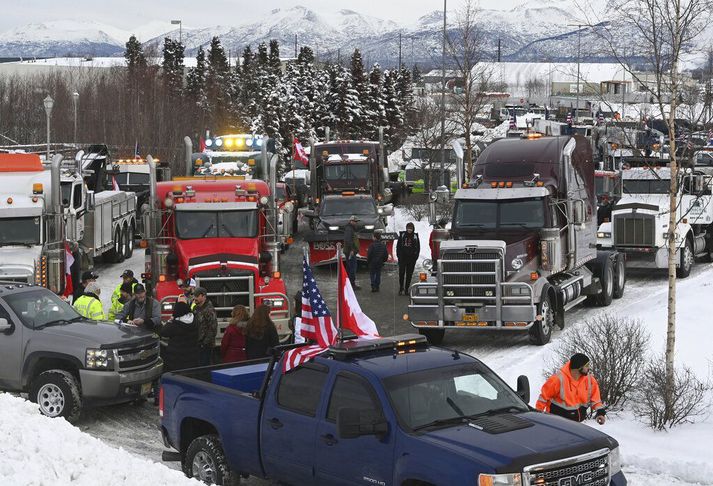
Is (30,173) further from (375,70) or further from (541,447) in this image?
(375,70)

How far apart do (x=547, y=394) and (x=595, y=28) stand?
4916 mm

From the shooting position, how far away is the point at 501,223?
2003 cm

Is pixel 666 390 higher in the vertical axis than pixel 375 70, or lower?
lower

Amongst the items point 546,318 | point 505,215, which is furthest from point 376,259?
point 546,318

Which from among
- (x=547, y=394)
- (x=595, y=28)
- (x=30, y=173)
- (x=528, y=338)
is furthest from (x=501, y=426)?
(x=30, y=173)

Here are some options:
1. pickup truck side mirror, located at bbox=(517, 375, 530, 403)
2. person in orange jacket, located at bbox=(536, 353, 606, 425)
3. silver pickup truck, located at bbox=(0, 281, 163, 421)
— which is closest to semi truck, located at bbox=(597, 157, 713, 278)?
silver pickup truck, located at bbox=(0, 281, 163, 421)

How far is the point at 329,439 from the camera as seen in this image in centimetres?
944

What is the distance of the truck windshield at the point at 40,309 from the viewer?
14.6 meters

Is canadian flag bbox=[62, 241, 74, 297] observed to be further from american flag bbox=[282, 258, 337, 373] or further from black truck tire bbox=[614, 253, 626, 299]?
american flag bbox=[282, 258, 337, 373]

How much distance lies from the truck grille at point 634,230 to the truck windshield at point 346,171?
8.53 meters

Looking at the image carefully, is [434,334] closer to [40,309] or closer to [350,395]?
[40,309]

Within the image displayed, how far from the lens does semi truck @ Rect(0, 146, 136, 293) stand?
832 inches

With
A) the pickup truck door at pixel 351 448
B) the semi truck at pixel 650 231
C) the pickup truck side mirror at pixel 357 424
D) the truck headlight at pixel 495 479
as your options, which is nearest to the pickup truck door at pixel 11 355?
the pickup truck door at pixel 351 448

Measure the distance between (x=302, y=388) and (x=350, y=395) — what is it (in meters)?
0.68
